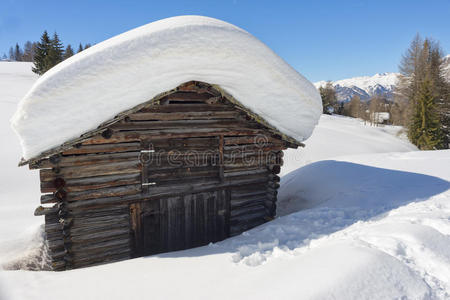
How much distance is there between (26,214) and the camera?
9.97 metres

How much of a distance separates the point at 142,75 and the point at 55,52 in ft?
155

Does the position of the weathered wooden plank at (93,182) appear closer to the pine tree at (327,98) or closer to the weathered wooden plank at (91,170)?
the weathered wooden plank at (91,170)

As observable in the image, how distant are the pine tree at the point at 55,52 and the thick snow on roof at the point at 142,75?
146 feet

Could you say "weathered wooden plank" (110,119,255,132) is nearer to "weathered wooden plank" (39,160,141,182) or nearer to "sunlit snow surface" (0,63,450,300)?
"weathered wooden plank" (39,160,141,182)

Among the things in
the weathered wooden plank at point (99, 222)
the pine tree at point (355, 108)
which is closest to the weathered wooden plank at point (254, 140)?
the weathered wooden plank at point (99, 222)

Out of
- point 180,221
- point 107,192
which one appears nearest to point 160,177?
point 107,192

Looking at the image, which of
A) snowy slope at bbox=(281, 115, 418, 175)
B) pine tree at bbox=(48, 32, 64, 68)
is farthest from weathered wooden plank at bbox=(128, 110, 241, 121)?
pine tree at bbox=(48, 32, 64, 68)

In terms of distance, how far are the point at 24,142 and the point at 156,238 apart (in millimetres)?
3823

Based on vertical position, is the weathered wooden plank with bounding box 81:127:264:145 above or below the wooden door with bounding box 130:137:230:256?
above

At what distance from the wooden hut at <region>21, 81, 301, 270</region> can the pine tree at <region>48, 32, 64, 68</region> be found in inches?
1758

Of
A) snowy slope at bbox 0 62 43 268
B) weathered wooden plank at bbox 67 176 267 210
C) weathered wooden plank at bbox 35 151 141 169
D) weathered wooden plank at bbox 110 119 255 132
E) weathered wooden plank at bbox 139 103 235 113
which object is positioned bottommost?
snowy slope at bbox 0 62 43 268

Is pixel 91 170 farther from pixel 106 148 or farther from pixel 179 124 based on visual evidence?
pixel 179 124

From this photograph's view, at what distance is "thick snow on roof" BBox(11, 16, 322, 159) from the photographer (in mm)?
5387

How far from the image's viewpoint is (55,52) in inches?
1679
